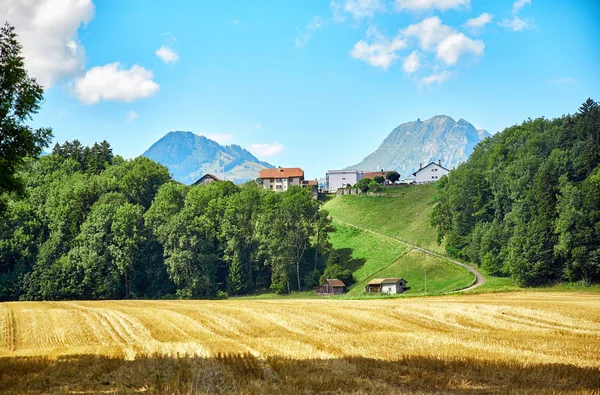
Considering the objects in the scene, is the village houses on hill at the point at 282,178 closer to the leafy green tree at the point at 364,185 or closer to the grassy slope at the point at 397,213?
the leafy green tree at the point at 364,185

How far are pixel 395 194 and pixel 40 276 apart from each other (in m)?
91.3

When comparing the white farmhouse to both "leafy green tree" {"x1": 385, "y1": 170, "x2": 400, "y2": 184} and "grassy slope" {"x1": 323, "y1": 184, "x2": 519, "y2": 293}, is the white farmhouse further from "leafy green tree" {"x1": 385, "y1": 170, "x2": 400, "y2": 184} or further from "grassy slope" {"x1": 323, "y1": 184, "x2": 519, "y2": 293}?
"grassy slope" {"x1": 323, "y1": 184, "x2": 519, "y2": 293}

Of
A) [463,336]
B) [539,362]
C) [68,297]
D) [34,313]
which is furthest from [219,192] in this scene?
[539,362]

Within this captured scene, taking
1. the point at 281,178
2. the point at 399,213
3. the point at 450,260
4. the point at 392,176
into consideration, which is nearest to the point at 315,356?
the point at 450,260

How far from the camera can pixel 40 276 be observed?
288 ft

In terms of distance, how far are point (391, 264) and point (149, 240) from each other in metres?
45.0

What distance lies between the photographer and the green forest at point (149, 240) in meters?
88.9

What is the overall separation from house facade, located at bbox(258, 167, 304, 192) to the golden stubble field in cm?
15516

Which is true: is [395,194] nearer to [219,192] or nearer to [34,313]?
[219,192]

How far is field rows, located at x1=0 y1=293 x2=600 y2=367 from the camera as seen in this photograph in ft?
68.3

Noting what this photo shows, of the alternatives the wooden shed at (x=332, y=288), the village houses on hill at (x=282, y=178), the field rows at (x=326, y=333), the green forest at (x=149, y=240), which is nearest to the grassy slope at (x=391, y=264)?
the wooden shed at (x=332, y=288)

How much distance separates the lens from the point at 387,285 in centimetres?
8438

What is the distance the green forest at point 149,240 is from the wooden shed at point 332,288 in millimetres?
6440

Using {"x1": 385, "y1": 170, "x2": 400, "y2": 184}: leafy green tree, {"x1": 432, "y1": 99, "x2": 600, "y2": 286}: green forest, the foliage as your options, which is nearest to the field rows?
the foliage
